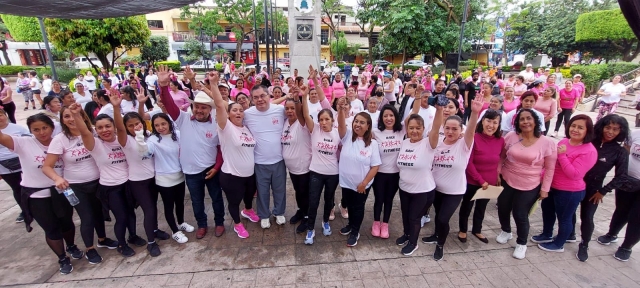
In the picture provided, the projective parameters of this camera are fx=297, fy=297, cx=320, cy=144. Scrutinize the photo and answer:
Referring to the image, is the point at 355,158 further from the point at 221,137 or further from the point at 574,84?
the point at 574,84

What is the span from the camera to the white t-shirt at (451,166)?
3.07 metres

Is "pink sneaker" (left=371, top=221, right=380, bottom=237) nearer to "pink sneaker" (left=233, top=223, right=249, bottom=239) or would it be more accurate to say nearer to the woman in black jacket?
"pink sneaker" (left=233, top=223, right=249, bottom=239)

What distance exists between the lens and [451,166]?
3.12 metres

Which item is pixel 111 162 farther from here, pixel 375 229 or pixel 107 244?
pixel 375 229

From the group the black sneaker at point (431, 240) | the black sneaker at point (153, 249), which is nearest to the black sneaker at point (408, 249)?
the black sneaker at point (431, 240)

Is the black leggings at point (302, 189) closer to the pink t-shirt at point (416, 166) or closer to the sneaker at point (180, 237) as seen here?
the pink t-shirt at point (416, 166)

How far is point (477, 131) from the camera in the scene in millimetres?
3330

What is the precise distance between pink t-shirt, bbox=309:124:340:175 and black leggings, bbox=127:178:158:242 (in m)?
1.85

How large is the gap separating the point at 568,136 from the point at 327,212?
9.29 feet

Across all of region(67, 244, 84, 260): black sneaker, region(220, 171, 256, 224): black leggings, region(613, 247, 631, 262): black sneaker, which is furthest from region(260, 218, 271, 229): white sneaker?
region(613, 247, 631, 262): black sneaker

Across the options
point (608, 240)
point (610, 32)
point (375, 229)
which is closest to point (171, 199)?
point (375, 229)

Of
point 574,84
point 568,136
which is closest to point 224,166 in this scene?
point 568,136

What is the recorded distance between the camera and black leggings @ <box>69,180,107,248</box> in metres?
3.11

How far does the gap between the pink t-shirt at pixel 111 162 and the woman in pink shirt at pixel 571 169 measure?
4.70 m
